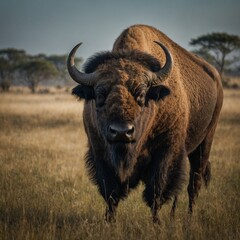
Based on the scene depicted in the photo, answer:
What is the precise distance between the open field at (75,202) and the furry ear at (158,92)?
1.47 metres

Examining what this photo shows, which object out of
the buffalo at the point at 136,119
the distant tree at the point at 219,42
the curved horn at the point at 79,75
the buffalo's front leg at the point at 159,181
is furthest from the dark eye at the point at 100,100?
the distant tree at the point at 219,42

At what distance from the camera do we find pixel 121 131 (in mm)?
3854

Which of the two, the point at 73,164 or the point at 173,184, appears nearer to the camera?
the point at 173,184

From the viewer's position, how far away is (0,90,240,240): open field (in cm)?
437

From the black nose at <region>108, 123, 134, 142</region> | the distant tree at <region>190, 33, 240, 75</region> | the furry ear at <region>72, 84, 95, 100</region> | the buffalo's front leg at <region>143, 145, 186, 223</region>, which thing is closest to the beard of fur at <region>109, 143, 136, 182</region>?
the black nose at <region>108, 123, 134, 142</region>

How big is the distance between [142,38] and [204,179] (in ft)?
9.11

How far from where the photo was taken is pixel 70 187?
6844 mm

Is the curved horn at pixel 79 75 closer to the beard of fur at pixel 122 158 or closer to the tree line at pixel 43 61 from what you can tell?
the beard of fur at pixel 122 158

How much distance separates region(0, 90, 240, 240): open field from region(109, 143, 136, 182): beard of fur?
0.59 meters

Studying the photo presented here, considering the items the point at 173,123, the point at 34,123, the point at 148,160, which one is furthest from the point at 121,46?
the point at 34,123

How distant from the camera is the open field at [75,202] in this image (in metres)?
4.37

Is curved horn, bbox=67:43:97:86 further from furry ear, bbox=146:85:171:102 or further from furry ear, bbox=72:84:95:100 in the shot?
furry ear, bbox=146:85:171:102

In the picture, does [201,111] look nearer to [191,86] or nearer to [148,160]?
[191,86]

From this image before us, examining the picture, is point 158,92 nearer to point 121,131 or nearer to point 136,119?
point 136,119
